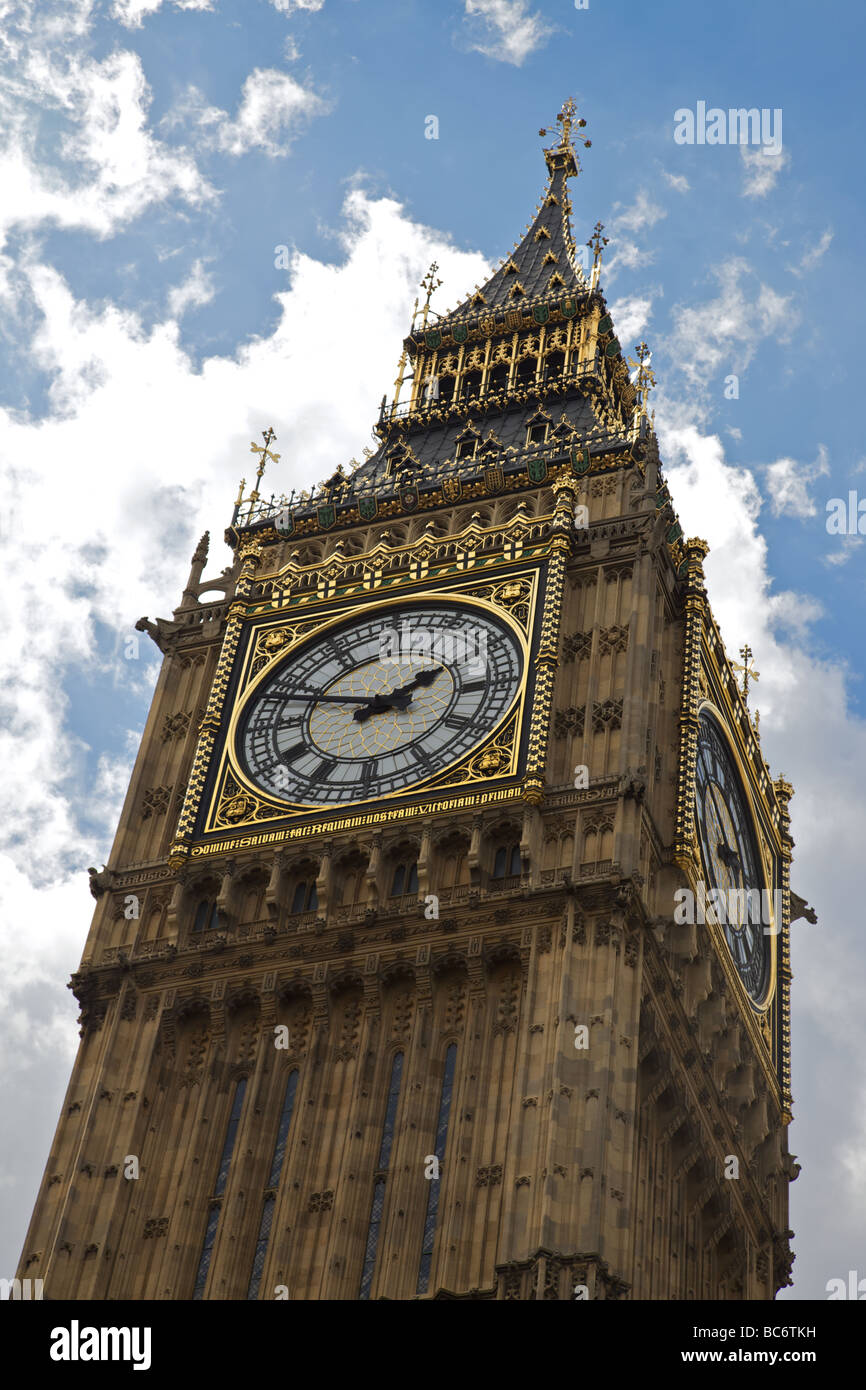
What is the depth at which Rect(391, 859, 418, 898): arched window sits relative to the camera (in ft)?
159

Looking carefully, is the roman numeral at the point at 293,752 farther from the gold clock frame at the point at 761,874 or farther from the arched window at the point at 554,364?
the arched window at the point at 554,364

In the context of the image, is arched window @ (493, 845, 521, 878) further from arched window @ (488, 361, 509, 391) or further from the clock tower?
arched window @ (488, 361, 509, 391)

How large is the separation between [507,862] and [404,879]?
200 cm

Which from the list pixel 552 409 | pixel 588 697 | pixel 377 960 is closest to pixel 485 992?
pixel 377 960

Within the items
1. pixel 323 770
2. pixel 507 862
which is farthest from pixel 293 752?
pixel 507 862

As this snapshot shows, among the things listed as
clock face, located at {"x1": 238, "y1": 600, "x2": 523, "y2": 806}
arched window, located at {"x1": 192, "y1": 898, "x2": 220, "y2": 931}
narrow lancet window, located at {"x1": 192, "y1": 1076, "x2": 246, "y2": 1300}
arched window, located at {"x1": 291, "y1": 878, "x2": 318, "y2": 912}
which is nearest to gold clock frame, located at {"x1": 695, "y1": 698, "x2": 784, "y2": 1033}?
clock face, located at {"x1": 238, "y1": 600, "x2": 523, "y2": 806}

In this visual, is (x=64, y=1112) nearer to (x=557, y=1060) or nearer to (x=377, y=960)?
(x=377, y=960)

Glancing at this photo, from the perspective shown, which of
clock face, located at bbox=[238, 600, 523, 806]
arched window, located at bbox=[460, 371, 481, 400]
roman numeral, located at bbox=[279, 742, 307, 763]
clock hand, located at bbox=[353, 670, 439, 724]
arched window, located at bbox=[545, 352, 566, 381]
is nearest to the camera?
clock face, located at bbox=[238, 600, 523, 806]

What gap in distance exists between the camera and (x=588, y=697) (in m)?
50.7

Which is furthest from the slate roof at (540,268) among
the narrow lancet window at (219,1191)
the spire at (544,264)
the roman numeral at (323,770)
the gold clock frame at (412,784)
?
the narrow lancet window at (219,1191)

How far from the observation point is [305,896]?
49.3 m

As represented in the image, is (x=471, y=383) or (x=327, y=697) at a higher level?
(x=471, y=383)

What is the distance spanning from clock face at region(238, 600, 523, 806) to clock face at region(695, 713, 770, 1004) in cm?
492

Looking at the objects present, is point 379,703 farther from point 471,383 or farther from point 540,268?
point 540,268
